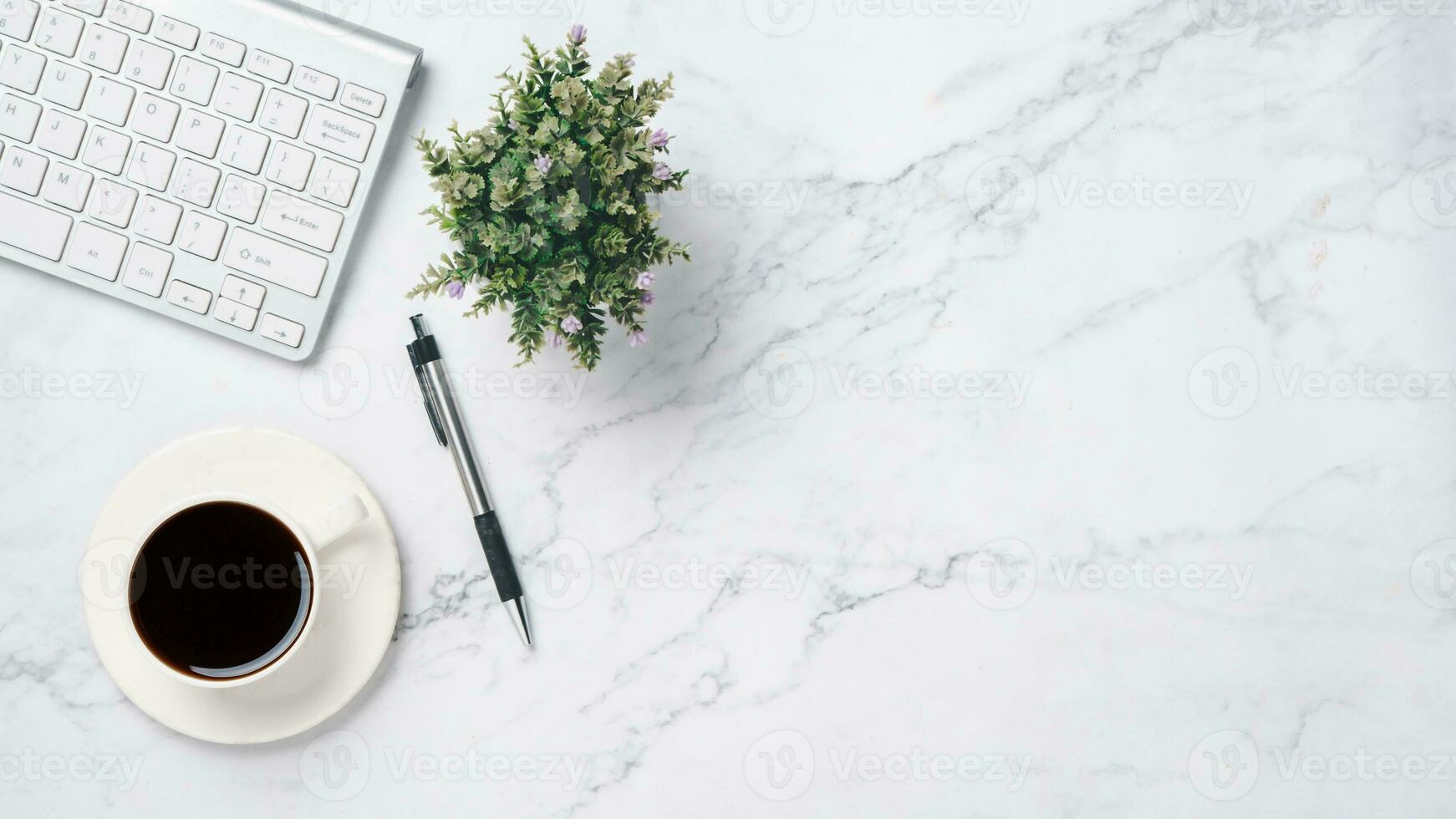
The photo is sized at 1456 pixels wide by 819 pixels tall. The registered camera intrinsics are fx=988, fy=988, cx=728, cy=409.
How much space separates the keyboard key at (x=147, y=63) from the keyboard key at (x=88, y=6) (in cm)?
3

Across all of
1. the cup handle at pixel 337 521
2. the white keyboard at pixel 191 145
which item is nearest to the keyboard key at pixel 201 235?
the white keyboard at pixel 191 145

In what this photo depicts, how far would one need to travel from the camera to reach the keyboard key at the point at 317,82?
751 mm

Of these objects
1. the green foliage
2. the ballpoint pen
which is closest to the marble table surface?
the ballpoint pen

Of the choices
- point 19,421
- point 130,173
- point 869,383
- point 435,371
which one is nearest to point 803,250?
point 869,383

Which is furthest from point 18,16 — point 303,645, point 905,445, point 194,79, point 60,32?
point 905,445

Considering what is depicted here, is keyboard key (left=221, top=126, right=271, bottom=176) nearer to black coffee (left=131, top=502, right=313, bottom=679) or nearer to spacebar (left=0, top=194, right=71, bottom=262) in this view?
spacebar (left=0, top=194, right=71, bottom=262)

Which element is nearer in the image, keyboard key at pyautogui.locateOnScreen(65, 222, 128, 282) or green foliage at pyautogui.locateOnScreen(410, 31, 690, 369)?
green foliage at pyautogui.locateOnScreen(410, 31, 690, 369)

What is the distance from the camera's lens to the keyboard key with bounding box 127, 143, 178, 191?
748 mm

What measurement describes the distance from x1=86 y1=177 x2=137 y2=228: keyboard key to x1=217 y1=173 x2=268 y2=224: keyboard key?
66mm

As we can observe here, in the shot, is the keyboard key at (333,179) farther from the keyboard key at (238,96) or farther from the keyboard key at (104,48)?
the keyboard key at (104,48)

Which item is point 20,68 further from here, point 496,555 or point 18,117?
point 496,555

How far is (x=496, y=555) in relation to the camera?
2.58ft

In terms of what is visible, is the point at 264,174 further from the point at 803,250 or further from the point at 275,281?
the point at 803,250

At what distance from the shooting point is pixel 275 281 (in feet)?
2.49
